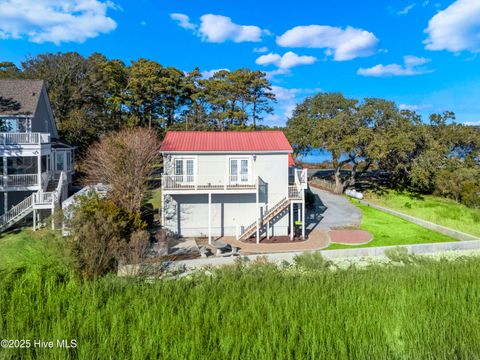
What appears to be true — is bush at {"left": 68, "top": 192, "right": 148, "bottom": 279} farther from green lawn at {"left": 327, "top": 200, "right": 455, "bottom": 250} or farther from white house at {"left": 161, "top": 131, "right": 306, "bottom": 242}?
green lawn at {"left": 327, "top": 200, "right": 455, "bottom": 250}

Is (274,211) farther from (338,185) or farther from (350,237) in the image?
(338,185)

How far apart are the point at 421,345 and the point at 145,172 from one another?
16445 millimetres

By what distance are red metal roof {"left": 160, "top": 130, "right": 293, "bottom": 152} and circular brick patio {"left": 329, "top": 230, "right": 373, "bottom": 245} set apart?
20.3ft

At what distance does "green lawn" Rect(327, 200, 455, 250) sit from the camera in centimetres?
1844

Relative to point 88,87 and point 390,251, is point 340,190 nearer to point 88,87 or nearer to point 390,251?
point 390,251

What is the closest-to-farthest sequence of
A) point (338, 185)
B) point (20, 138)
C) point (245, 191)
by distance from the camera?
point (245, 191) < point (20, 138) < point (338, 185)

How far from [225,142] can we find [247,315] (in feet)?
45.5

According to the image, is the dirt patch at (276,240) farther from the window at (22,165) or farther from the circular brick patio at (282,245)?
the window at (22,165)

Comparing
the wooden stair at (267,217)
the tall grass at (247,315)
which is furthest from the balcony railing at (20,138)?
the wooden stair at (267,217)

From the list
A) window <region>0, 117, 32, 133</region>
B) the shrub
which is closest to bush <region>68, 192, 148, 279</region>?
the shrub

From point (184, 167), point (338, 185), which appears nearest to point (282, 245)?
point (184, 167)

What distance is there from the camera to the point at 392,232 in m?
20.6

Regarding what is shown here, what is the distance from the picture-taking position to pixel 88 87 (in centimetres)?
3762

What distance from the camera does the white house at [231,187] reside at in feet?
63.7
